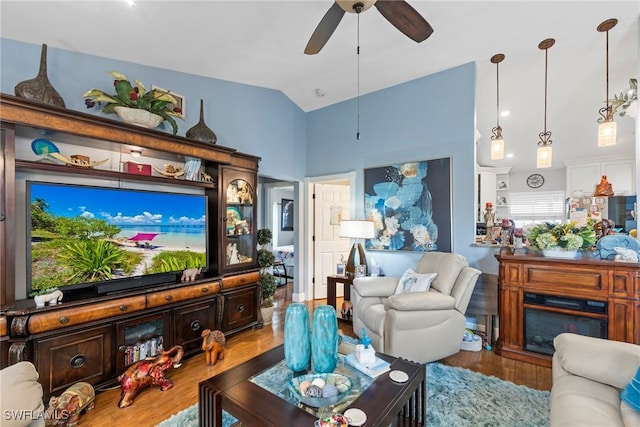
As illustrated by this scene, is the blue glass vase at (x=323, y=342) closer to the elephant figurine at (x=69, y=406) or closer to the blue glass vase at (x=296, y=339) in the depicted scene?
the blue glass vase at (x=296, y=339)

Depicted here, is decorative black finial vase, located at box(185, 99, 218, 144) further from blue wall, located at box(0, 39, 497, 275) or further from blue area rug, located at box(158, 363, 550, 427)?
blue area rug, located at box(158, 363, 550, 427)

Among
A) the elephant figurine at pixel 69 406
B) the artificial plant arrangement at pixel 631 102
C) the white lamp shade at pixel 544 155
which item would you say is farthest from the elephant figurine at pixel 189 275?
the artificial plant arrangement at pixel 631 102

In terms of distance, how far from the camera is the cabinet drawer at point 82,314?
177 centimetres

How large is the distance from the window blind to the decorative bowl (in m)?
6.56

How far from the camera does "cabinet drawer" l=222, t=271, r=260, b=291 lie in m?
2.95

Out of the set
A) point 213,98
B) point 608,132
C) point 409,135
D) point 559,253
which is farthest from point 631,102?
point 213,98

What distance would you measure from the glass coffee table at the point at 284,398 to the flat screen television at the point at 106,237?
1455 mm

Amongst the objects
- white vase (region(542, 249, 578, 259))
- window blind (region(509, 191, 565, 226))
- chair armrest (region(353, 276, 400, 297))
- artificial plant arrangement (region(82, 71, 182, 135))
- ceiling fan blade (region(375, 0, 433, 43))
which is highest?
ceiling fan blade (region(375, 0, 433, 43))

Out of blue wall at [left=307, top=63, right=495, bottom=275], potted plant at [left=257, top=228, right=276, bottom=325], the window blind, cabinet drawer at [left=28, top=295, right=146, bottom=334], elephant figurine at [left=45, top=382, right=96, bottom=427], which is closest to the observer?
elephant figurine at [left=45, top=382, right=96, bottom=427]

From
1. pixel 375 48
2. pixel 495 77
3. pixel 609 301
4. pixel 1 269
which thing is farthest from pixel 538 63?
pixel 1 269

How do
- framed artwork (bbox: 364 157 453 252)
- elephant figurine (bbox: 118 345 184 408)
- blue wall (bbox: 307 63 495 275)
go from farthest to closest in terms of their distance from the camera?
framed artwork (bbox: 364 157 453 252)
blue wall (bbox: 307 63 495 275)
elephant figurine (bbox: 118 345 184 408)

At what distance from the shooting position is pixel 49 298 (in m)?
1.86

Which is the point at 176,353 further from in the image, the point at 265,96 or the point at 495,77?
the point at 495,77

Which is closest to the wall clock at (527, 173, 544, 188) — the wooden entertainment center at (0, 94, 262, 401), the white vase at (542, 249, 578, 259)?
the white vase at (542, 249, 578, 259)
